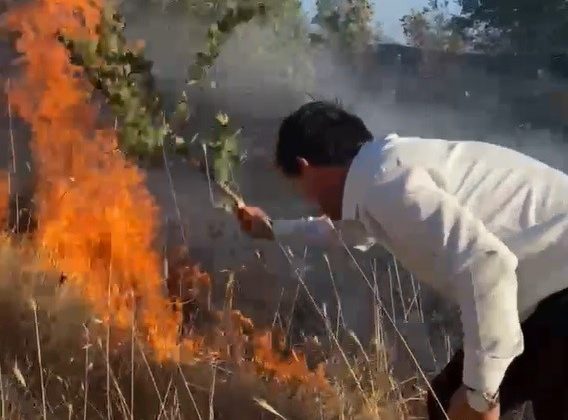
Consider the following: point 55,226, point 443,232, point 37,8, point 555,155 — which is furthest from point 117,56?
point 443,232

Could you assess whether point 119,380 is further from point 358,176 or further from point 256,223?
point 358,176

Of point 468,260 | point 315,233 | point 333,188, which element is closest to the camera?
point 468,260

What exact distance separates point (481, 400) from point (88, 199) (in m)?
1.29

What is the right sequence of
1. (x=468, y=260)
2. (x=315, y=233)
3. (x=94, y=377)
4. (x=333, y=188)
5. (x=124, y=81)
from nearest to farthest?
1. (x=468, y=260)
2. (x=333, y=188)
3. (x=315, y=233)
4. (x=94, y=377)
5. (x=124, y=81)

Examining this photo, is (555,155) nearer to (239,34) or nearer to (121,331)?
(239,34)

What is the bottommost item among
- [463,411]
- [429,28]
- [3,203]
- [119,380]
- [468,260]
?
[119,380]

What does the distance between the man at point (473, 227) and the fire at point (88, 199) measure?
875 mm

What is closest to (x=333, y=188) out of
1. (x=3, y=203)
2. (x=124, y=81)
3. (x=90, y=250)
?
(x=124, y=81)

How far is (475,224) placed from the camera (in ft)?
3.14

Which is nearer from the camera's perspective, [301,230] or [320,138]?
[320,138]

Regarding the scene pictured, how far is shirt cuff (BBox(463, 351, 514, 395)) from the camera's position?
0.95 m

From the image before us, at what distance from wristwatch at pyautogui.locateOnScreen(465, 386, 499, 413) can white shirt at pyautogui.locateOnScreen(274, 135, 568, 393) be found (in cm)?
1

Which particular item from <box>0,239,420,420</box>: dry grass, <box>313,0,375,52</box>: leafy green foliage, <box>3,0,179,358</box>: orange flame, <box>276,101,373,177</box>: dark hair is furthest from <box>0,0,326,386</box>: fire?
<box>276,101,373,177</box>: dark hair

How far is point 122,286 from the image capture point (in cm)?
199
